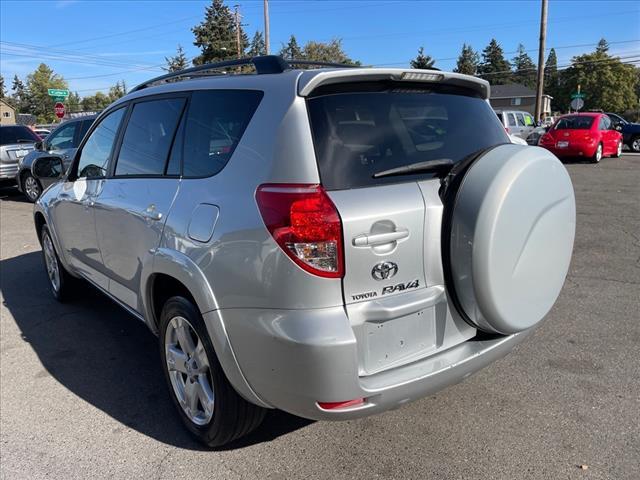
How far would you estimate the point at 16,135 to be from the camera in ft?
44.8

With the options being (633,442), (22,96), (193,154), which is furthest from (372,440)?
(22,96)

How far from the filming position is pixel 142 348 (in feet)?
13.6

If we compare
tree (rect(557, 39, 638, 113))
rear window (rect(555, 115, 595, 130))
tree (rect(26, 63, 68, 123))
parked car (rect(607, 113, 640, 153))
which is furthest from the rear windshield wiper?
tree (rect(26, 63, 68, 123))

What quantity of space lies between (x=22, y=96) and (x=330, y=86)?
14700cm

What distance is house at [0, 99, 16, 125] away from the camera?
94.7m

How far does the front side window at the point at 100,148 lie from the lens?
3.84m

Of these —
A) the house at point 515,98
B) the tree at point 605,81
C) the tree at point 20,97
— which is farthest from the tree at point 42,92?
the tree at point 605,81

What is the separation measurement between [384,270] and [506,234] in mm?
573

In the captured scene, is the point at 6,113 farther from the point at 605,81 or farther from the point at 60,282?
the point at 60,282

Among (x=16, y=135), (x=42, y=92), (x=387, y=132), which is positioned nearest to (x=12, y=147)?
(x=16, y=135)

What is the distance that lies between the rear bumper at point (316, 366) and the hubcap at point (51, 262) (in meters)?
3.51

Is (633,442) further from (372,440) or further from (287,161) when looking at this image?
(287,161)

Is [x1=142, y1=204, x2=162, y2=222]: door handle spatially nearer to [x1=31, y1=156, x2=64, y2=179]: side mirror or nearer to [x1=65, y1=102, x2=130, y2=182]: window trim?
[x1=65, y1=102, x2=130, y2=182]: window trim

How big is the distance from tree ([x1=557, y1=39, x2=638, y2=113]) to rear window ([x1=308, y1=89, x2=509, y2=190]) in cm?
8558
